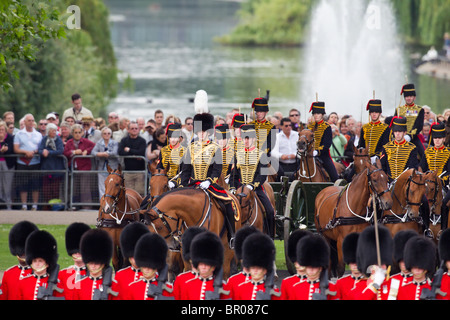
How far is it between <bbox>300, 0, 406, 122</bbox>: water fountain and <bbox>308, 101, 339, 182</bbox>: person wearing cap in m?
15.9

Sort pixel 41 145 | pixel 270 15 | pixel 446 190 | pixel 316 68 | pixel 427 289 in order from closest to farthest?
pixel 427 289 → pixel 446 190 → pixel 41 145 → pixel 316 68 → pixel 270 15

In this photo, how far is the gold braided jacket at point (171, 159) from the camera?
15570mm

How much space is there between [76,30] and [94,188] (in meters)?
13.0

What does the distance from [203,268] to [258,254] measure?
568 mm

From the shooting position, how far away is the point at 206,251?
10.4m

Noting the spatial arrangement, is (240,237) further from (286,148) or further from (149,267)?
(286,148)

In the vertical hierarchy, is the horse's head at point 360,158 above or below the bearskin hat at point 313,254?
above

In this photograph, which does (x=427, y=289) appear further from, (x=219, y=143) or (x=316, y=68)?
(x=316, y=68)

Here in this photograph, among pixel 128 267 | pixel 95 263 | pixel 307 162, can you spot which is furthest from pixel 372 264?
pixel 307 162

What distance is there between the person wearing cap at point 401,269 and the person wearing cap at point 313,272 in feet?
2.01

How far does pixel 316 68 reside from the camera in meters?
47.9

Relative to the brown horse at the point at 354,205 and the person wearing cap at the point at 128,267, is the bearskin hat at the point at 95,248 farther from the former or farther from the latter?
the brown horse at the point at 354,205

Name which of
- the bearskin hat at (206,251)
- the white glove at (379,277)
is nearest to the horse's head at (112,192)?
the bearskin hat at (206,251)

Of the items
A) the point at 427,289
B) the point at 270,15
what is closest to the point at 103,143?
the point at 427,289
